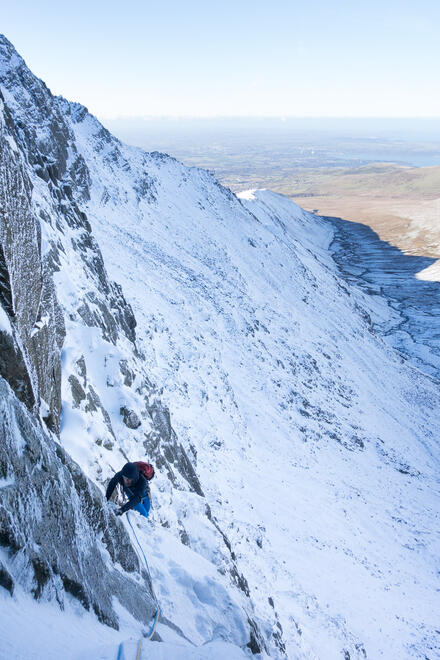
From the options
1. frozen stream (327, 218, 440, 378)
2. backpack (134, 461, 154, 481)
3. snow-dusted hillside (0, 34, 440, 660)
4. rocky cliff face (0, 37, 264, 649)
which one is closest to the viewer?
rocky cliff face (0, 37, 264, 649)

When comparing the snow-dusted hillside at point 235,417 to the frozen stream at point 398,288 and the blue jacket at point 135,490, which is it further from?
the frozen stream at point 398,288

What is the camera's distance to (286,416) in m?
24.0

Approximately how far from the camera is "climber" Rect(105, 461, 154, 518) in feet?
22.4

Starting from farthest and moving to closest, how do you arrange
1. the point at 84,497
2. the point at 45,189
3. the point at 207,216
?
the point at 207,216 → the point at 45,189 → the point at 84,497

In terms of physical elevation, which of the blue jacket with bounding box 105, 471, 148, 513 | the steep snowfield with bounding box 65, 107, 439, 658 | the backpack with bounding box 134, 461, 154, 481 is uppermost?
the backpack with bounding box 134, 461, 154, 481

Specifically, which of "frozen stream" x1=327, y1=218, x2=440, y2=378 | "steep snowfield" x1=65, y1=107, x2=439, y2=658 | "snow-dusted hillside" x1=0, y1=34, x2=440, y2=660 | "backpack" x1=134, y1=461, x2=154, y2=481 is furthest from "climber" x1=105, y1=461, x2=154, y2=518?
"frozen stream" x1=327, y1=218, x2=440, y2=378

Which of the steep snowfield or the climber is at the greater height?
the climber

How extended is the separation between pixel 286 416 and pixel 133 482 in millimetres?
18229

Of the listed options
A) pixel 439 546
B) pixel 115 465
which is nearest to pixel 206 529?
A: pixel 115 465

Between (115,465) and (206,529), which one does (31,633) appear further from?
(206,529)

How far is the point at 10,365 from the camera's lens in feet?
16.3

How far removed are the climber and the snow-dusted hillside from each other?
103 cm

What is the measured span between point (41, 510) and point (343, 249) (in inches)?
3885

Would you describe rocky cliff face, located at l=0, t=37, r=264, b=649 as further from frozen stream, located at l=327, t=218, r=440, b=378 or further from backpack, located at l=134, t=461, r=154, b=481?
frozen stream, located at l=327, t=218, r=440, b=378
